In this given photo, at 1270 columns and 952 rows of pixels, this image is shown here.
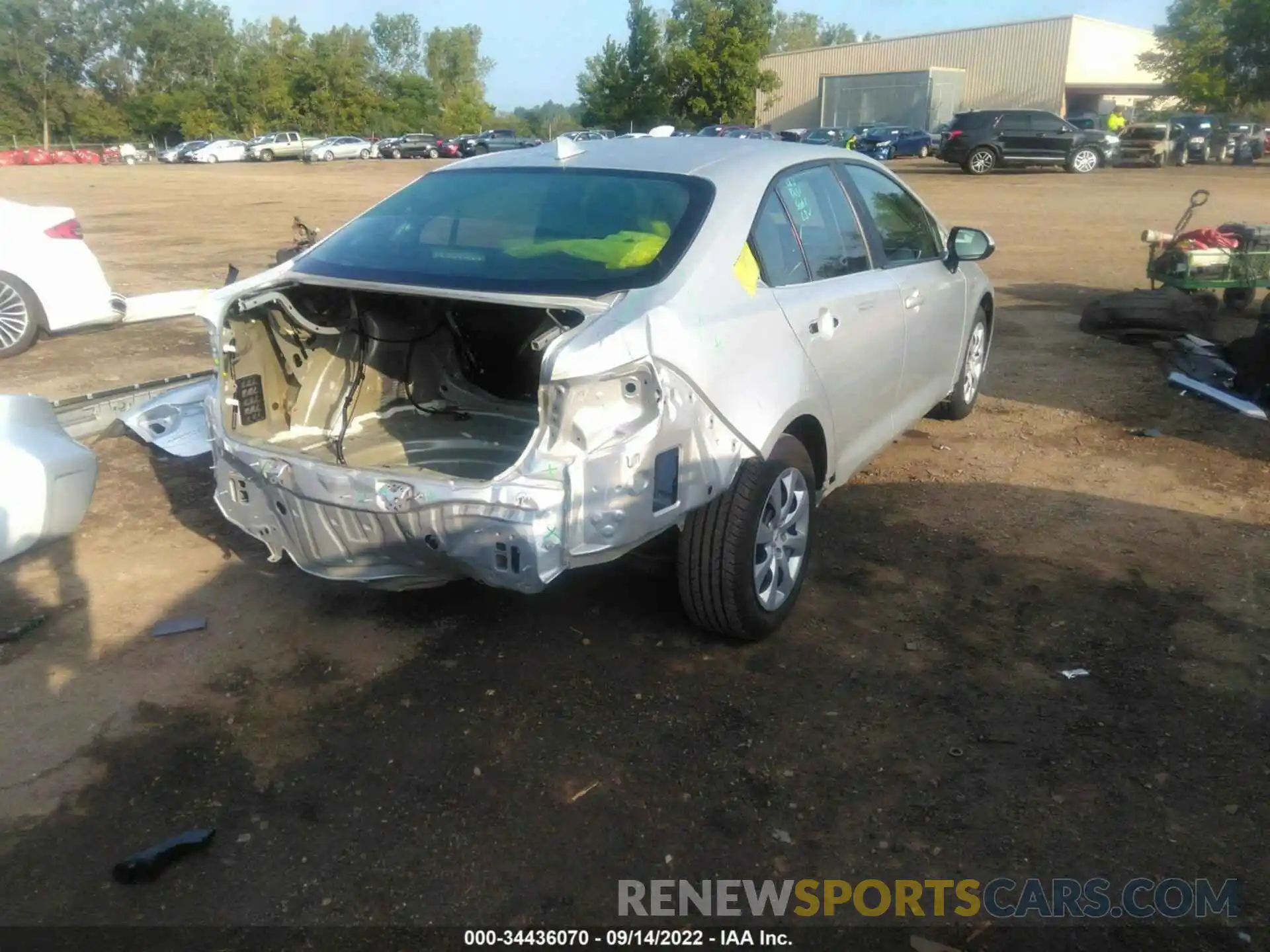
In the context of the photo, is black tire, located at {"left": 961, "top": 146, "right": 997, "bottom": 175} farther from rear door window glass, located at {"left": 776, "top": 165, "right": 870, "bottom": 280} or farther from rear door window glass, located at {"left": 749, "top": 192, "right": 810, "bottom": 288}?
rear door window glass, located at {"left": 749, "top": 192, "right": 810, "bottom": 288}

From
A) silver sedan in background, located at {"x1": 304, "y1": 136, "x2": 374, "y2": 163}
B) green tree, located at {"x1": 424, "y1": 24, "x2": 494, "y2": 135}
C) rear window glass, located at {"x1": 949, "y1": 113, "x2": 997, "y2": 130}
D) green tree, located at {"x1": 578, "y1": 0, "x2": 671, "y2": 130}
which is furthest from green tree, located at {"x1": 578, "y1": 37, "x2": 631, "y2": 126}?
green tree, located at {"x1": 424, "y1": 24, "x2": 494, "y2": 135}

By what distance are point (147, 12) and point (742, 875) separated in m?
93.2

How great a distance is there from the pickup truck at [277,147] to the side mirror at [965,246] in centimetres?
5443

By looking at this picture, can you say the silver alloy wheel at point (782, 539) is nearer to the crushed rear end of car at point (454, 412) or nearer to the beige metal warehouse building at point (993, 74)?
the crushed rear end of car at point (454, 412)

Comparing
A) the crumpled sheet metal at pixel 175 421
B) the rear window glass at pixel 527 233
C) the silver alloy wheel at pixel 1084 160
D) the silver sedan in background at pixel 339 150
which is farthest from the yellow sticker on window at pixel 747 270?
the silver sedan in background at pixel 339 150

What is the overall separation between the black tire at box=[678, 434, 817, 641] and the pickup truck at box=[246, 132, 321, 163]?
55.9 meters

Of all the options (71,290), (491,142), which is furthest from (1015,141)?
(71,290)

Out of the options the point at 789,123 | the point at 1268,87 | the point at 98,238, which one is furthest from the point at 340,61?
the point at 98,238

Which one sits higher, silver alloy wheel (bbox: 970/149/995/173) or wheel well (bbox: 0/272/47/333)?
silver alloy wheel (bbox: 970/149/995/173)

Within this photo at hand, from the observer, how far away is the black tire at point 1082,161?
101 feet

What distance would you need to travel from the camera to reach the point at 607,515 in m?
3.18

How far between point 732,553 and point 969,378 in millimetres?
3356

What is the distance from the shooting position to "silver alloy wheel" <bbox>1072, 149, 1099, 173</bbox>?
30.9 metres

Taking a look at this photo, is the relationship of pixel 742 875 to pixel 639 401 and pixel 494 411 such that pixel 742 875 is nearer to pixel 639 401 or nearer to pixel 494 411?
pixel 639 401
